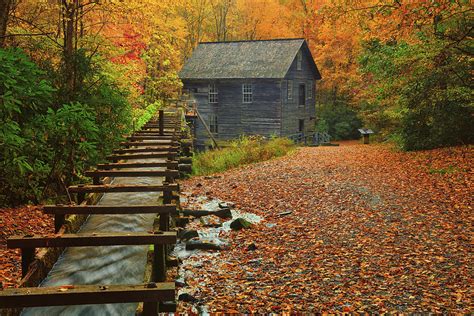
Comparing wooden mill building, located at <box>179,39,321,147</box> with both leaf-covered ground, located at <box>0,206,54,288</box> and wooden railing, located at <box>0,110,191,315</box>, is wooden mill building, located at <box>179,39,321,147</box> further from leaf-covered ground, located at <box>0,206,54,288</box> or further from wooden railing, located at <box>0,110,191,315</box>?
wooden railing, located at <box>0,110,191,315</box>

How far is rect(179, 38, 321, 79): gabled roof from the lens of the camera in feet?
123

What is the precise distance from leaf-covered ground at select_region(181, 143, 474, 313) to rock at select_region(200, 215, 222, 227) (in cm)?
101

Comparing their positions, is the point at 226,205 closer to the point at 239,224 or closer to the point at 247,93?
the point at 239,224

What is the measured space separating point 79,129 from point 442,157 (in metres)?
14.9

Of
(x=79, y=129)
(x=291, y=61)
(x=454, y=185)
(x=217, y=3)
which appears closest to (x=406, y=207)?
(x=454, y=185)

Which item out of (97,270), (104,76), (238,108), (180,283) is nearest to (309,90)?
(238,108)

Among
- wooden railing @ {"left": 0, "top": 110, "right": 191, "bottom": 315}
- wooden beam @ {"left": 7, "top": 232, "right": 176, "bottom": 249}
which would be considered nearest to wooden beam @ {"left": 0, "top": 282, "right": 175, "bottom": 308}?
wooden railing @ {"left": 0, "top": 110, "right": 191, "bottom": 315}

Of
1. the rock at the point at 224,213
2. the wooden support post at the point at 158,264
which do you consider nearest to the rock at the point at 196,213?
the rock at the point at 224,213

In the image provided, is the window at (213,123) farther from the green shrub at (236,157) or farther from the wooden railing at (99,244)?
the wooden railing at (99,244)

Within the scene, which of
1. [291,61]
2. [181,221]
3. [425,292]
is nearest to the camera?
[425,292]

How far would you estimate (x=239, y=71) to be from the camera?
126 feet

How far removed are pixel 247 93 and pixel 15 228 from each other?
102 ft

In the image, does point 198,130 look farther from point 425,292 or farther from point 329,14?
point 425,292

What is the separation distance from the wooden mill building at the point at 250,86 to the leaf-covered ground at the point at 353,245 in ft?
66.1
